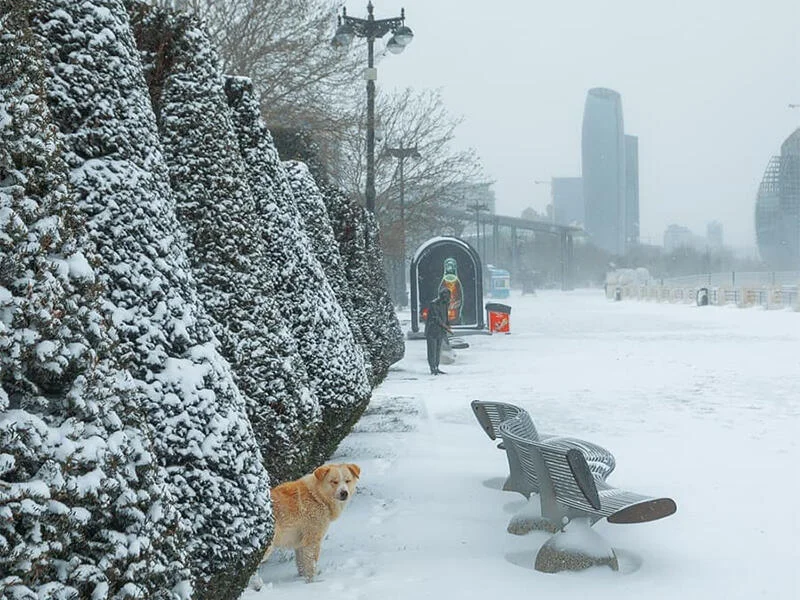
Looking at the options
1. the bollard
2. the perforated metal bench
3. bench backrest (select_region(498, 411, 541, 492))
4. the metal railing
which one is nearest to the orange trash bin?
the metal railing

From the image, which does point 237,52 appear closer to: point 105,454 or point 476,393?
point 476,393

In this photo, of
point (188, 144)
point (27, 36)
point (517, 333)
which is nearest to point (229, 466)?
point (27, 36)

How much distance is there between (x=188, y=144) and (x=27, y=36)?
8.28 feet

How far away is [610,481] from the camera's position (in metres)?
7.70

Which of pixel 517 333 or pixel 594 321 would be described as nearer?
pixel 517 333

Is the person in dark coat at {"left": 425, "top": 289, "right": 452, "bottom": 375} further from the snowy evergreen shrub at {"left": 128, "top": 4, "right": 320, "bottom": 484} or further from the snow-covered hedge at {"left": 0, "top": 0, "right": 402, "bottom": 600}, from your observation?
the snowy evergreen shrub at {"left": 128, "top": 4, "right": 320, "bottom": 484}

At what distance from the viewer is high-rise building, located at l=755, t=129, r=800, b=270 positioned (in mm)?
117438

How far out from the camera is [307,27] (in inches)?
787

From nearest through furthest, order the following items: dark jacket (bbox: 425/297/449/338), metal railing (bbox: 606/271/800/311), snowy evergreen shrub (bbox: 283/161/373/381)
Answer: snowy evergreen shrub (bbox: 283/161/373/381)
dark jacket (bbox: 425/297/449/338)
metal railing (bbox: 606/271/800/311)

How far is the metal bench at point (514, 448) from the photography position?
22.1ft

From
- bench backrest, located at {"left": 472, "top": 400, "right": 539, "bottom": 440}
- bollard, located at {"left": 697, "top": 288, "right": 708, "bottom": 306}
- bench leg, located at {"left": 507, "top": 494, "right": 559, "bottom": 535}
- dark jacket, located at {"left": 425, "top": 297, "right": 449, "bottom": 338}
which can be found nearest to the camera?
bench leg, located at {"left": 507, "top": 494, "right": 559, "bottom": 535}

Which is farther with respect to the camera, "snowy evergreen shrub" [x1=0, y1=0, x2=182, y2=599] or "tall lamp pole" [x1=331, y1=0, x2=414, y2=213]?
"tall lamp pole" [x1=331, y1=0, x2=414, y2=213]

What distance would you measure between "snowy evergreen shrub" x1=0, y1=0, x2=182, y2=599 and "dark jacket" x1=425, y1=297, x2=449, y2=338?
44.1 ft

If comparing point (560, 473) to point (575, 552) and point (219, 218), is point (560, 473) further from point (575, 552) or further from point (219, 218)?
point (219, 218)
